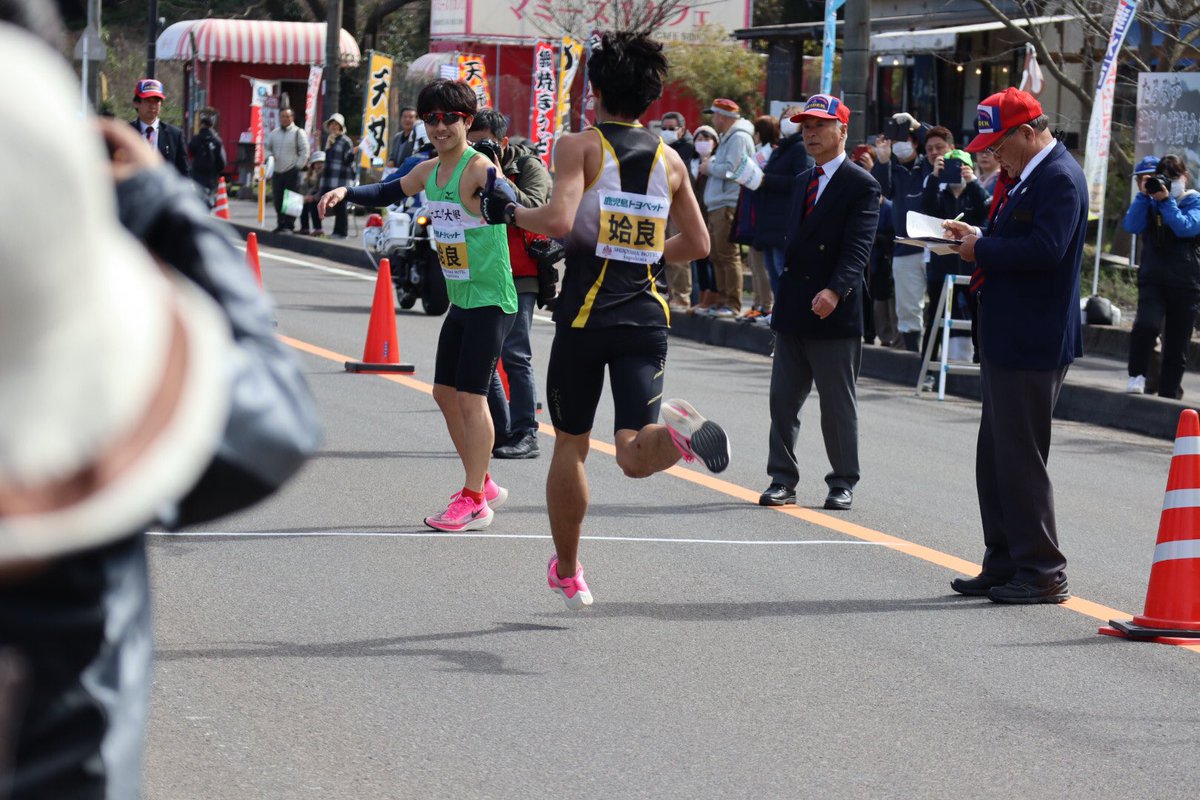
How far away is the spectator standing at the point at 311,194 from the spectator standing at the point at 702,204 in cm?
996

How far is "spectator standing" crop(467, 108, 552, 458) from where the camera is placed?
9953 mm

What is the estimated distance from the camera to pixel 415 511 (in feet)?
27.7

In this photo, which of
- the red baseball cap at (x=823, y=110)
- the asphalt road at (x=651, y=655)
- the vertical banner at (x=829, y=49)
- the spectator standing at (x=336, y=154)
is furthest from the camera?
the spectator standing at (x=336, y=154)

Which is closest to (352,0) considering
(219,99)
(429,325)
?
(219,99)

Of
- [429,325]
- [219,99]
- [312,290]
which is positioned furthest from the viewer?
[219,99]

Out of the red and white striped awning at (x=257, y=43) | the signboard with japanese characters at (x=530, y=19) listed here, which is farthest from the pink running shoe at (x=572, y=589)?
the red and white striped awning at (x=257, y=43)

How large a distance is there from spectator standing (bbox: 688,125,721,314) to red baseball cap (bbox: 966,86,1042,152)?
1125cm

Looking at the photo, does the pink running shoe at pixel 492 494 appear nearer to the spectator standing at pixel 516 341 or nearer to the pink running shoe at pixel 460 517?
the pink running shoe at pixel 460 517

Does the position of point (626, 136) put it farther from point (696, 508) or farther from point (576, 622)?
point (696, 508)

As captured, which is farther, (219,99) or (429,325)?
(219,99)

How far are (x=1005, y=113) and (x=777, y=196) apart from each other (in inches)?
373

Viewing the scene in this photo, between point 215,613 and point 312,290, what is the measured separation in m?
14.4

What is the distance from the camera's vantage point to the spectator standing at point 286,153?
2817cm

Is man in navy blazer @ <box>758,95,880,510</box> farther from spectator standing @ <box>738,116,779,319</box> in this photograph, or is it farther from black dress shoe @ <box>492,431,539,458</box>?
spectator standing @ <box>738,116,779,319</box>
